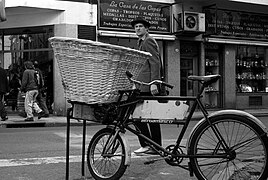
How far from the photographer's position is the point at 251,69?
65.4 ft

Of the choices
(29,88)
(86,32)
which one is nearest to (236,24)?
(86,32)

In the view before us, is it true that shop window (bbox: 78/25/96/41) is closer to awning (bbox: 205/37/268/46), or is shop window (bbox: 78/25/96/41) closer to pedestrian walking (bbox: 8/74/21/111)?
pedestrian walking (bbox: 8/74/21/111)

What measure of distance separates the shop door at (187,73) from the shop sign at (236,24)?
5.01ft

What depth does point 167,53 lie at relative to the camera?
1755 centimetres

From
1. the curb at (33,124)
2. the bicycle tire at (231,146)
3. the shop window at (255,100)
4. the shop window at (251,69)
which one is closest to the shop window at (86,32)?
the curb at (33,124)

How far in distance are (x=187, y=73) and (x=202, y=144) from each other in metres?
14.2

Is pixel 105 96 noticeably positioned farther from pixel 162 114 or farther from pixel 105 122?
pixel 162 114

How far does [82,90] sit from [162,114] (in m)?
0.92

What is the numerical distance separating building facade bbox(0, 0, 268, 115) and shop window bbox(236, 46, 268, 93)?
48mm

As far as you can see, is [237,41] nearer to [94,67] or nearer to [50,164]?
[50,164]

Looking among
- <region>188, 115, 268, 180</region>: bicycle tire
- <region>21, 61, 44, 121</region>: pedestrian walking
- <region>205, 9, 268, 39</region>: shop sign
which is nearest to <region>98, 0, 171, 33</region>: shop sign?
<region>205, 9, 268, 39</region>: shop sign

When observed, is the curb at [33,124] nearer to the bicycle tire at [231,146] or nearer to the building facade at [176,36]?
the building facade at [176,36]

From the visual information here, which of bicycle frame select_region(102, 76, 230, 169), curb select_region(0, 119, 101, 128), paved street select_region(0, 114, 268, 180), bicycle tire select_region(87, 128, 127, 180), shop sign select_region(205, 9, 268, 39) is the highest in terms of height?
shop sign select_region(205, 9, 268, 39)

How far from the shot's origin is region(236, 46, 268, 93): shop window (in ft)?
64.0
